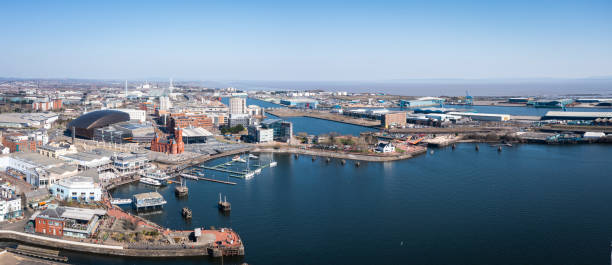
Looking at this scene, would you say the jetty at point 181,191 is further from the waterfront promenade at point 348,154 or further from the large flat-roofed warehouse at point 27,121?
the large flat-roofed warehouse at point 27,121

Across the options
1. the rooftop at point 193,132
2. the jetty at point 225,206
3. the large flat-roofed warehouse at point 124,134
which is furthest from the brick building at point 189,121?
the jetty at point 225,206

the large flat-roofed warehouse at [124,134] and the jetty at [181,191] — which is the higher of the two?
the large flat-roofed warehouse at [124,134]

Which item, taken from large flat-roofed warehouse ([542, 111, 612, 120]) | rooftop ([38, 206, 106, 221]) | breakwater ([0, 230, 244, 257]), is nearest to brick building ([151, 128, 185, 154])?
rooftop ([38, 206, 106, 221])

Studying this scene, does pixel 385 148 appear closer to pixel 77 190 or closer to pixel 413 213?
pixel 413 213

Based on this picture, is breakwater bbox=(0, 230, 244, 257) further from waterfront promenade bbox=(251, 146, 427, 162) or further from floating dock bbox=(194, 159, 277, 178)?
waterfront promenade bbox=(251, 146, 427, 162)

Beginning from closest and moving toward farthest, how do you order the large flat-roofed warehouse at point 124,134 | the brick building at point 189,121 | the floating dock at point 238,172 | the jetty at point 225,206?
the jetty at point 225,206
the floating dock at point 238,172
the large flat-roofed warehouse at point 124,134
the brick building at point 189,121

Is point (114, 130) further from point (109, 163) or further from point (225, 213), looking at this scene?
point (225, 213)
